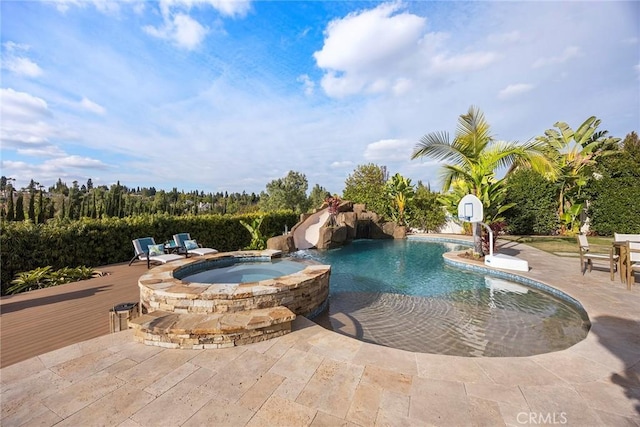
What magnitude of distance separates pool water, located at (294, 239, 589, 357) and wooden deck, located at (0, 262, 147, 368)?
12.8 ft

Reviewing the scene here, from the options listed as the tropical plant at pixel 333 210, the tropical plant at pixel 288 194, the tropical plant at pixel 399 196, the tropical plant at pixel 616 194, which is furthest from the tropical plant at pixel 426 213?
the tropical plant at pixel 288 194

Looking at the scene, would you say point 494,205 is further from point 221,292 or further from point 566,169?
point 221,292

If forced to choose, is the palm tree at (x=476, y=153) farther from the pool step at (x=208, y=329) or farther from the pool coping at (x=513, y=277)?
the pool step at (x=208, y=329)

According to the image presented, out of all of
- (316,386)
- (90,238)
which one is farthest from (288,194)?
(316,386)

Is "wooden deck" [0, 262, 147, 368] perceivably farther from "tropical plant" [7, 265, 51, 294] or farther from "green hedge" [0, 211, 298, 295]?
"green hedge" [0, 211, 298, 295]

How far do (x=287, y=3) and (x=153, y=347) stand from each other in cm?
983

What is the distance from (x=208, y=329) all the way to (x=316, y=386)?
1.63 meters

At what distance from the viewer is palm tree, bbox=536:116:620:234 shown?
13.8 m

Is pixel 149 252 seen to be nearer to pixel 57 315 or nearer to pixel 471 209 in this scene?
pixel 57 315

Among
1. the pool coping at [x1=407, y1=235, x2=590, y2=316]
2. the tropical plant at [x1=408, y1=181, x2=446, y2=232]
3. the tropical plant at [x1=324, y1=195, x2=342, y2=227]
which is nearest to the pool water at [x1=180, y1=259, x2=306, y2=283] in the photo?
the pool coping at [x1=407, y1=235, x2=590, y2=316]

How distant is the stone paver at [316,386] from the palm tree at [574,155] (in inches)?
559

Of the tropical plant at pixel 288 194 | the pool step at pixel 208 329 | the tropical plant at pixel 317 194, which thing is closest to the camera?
the pool step at pixel 208 329

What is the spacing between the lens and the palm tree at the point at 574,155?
13.8 metres

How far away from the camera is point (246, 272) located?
6883mm
